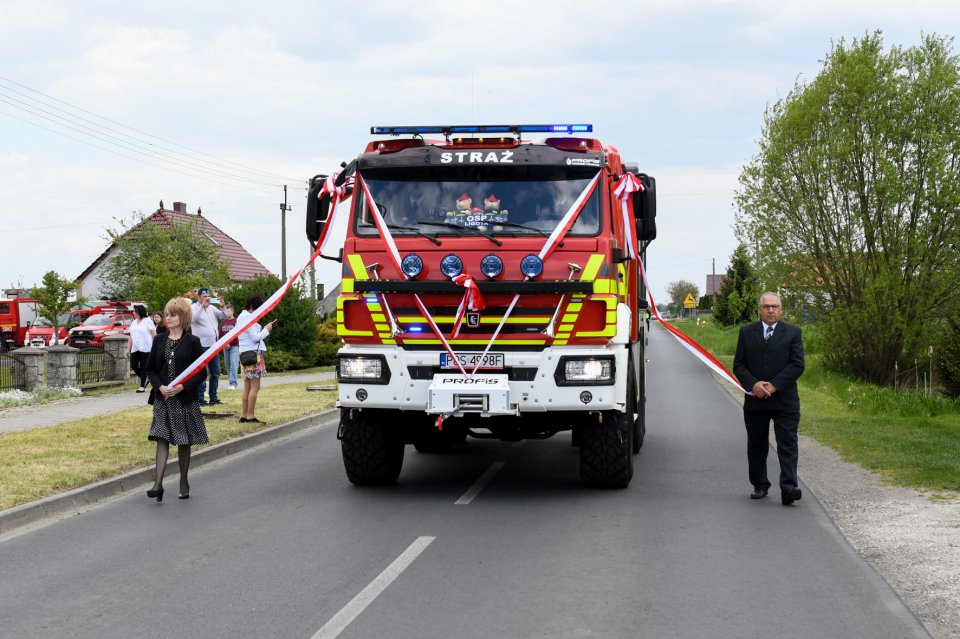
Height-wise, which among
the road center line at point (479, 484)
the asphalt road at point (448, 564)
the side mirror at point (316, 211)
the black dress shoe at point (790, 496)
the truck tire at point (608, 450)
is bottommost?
the asphalt road at point (448, 564)

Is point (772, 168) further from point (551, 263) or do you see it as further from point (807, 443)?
point (551, 263)

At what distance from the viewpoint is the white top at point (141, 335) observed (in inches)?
714

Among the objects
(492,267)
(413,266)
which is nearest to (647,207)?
(492,267)

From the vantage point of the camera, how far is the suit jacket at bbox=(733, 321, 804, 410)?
8820 mm

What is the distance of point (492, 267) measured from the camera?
8680 mm

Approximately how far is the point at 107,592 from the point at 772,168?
24884 millimetres

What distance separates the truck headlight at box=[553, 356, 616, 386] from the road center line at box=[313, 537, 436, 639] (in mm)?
1873

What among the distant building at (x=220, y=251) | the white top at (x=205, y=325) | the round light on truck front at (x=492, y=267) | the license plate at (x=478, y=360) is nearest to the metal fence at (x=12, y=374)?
the white top at (x=205, y=325)

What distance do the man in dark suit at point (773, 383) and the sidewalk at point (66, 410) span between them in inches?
384

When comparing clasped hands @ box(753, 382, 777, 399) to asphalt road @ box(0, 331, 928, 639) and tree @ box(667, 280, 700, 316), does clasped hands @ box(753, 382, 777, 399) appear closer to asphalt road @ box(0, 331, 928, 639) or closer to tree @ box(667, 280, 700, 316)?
asphalt road @ box(0, 331, 928, 639)

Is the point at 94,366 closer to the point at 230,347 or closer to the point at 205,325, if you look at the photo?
the point at 230,347

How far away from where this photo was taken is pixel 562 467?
11.1 meters

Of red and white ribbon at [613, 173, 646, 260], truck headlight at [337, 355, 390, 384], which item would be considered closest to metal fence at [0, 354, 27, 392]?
truck headlight at [337, 355, 390, 384]

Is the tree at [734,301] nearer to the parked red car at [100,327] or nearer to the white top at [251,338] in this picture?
the parked red car at [100,327]
